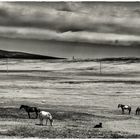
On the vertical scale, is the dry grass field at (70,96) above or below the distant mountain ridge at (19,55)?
below

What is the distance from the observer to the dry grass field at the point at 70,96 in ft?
17.1

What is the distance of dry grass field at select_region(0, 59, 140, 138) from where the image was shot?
5.21m

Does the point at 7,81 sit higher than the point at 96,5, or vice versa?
the point at 96,5

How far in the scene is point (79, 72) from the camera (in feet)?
17.6

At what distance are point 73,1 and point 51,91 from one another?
3.77 ft

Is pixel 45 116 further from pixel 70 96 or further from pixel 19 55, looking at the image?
pixel 19 55

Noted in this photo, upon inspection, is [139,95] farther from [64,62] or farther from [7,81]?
[7,81]

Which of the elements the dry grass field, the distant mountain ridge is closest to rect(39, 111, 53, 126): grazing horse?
the dry grass field

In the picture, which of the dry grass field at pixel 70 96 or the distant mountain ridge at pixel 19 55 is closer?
the dry grass field at pixel 70 96

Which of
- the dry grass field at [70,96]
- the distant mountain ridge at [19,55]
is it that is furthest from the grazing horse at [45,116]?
the distant mountain ridge at [19,55]

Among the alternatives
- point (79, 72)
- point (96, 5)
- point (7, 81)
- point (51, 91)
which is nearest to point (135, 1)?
point (96, 5)

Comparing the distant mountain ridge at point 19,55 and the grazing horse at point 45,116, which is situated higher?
the distant mountain ridge at point 19,55

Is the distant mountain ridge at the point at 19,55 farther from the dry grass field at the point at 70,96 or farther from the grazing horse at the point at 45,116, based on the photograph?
the grazing horse at the point at 45,116

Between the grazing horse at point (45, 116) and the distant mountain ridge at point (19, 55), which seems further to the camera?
the distant mountain ridge at point (19, 55)
